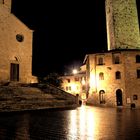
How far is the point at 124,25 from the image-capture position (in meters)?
35.4

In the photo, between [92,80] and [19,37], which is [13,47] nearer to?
[19,37]

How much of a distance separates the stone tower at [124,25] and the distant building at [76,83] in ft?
63.5

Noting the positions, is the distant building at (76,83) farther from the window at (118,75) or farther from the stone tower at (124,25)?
the window at (118,75)

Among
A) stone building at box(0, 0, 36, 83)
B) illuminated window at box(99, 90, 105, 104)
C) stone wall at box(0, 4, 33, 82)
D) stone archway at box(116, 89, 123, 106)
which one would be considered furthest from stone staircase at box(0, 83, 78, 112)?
stone archway at box(116, 89, 123, 106)

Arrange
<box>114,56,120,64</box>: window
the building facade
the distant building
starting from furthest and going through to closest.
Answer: the distant building → <box>114,56,120,64</box>: window → the building facade

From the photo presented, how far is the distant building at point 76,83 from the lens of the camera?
53.1 meters

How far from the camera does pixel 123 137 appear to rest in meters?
6.17

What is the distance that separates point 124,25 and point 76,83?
23.8 metres

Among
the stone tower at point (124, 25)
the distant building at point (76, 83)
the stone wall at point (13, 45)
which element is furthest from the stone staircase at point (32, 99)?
the distant building at point (76, 83)

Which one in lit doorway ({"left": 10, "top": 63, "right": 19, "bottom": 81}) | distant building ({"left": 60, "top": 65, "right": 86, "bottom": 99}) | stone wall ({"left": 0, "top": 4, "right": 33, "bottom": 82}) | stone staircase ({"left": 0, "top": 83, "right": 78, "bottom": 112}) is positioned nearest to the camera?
stone staircase ({"left": 0, "top": 83, "right": 78, "bottom": 112})

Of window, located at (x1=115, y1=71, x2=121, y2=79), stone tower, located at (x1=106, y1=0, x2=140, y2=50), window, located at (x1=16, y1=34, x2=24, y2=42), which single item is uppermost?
stone tower, located at (x1=106, y1=0, x2=140, y2=50)

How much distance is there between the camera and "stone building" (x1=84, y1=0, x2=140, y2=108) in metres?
32.2

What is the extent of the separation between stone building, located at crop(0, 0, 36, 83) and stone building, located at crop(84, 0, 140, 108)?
41.2 ft

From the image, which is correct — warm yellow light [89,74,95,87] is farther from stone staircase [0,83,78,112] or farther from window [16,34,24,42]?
window [16,34,24,42]
